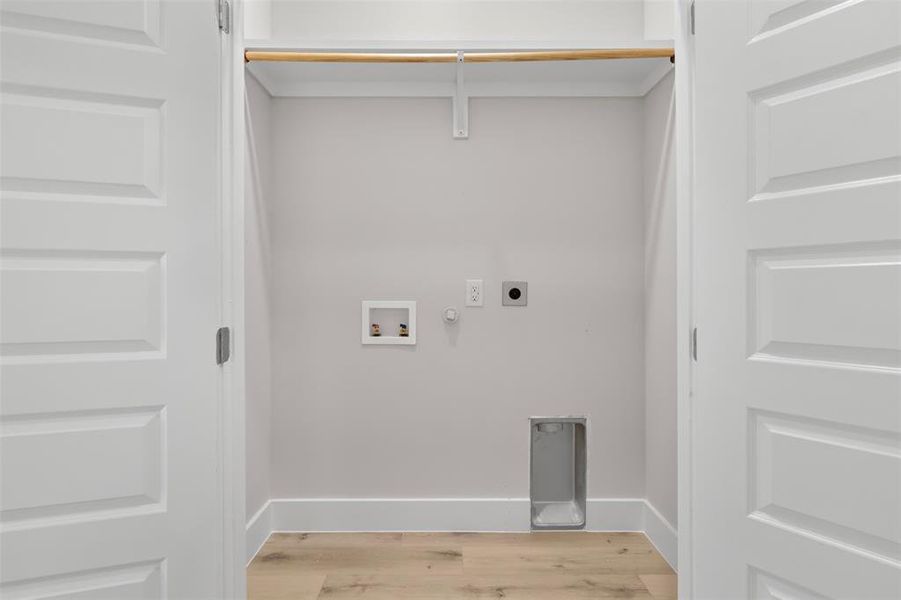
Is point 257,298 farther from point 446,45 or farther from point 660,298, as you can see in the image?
point 660,298

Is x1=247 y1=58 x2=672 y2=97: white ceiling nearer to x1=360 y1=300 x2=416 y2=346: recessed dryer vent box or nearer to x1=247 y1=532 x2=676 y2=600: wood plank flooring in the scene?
x1=360 y1=300 x2=416 y2=346: recessed dryer vent box

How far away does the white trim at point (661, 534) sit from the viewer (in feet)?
7.06

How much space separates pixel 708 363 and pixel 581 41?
1.25 meters

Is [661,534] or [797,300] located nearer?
[797,300]

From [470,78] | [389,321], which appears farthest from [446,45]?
[389,321]

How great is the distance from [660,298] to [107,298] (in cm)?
190

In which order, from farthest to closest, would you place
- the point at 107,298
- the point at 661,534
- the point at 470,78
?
the point at 470,78, the point at 661,534, the point at 107,298

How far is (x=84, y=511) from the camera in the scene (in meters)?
1.19

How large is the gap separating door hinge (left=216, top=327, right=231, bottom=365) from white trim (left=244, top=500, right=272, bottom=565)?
3.49ft

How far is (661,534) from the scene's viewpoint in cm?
227

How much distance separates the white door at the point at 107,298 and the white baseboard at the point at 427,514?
3.69 ft

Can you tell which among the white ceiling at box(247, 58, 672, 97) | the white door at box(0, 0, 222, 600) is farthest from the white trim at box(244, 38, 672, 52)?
the white door at box(0, 0, 222, 600)

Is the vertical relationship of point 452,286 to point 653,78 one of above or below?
below

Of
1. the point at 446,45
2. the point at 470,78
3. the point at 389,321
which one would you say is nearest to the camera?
the point at 446,45
